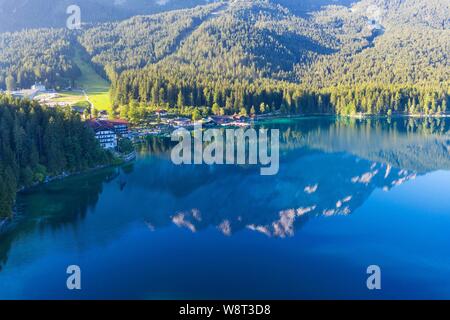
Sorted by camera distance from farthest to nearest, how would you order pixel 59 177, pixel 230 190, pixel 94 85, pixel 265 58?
pixel 265 58
pixel 94 85
pixel 59 177
pixel 230 190

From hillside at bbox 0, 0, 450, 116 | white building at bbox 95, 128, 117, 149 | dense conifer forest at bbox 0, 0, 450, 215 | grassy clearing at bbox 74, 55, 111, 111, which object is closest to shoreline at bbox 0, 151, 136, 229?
dense conifer forest at bbox 0, 0, 450, 215

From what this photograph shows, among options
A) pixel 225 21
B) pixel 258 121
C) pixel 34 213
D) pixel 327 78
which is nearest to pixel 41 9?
pixel 225 21

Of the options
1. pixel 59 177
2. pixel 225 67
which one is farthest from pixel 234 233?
pixel 225 67

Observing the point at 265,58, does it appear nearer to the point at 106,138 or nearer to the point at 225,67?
the point at 225,67

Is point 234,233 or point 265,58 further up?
point 265,58

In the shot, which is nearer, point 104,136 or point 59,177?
point 59,177

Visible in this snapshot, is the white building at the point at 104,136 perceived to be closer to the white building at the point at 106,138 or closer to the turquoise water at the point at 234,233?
the white building at the point at 106,138

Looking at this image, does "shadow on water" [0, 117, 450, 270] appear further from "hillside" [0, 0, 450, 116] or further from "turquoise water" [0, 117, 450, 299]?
"hillside" [0, 0, 450, 116]
